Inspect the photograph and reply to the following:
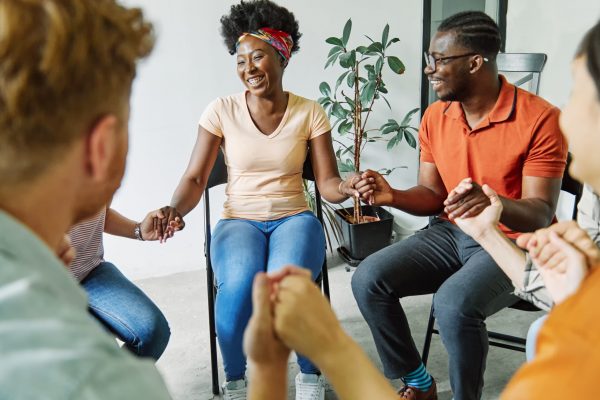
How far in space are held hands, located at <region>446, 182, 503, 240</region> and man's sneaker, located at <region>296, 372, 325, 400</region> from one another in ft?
2.56

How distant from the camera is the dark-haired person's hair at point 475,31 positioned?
6.12ft

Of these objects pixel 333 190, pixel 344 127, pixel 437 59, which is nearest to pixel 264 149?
pixel 333 190

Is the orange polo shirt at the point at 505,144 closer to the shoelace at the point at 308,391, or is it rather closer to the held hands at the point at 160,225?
the shoelace at the point at 308,391

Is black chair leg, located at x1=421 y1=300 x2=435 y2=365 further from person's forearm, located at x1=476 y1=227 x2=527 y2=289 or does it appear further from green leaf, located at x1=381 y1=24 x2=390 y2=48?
green leaf, located at x1=381 y1=24 x2=390 y2=48

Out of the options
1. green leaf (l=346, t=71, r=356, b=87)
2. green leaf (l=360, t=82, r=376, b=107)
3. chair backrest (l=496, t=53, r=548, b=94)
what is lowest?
green leaf (l=360, t=82, r=376, b=107)

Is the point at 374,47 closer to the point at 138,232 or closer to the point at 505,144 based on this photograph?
the point at 505,144

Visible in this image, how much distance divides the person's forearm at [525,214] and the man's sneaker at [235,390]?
3.22 ft

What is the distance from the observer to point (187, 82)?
285cm

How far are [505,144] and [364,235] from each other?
1.37 m

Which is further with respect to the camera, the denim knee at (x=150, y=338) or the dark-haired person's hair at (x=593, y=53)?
the denim knee at (x=150, y=338)

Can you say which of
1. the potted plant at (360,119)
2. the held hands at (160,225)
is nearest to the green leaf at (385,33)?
the potted plant at (360,119)

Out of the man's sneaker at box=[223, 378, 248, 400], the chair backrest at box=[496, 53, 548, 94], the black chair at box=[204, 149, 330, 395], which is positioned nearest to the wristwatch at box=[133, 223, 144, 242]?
the black chair at box=[204, 149, 330, 395]

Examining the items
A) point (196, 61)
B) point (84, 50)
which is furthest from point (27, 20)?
point (196, 61)

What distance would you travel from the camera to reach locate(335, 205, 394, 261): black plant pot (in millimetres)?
3064
